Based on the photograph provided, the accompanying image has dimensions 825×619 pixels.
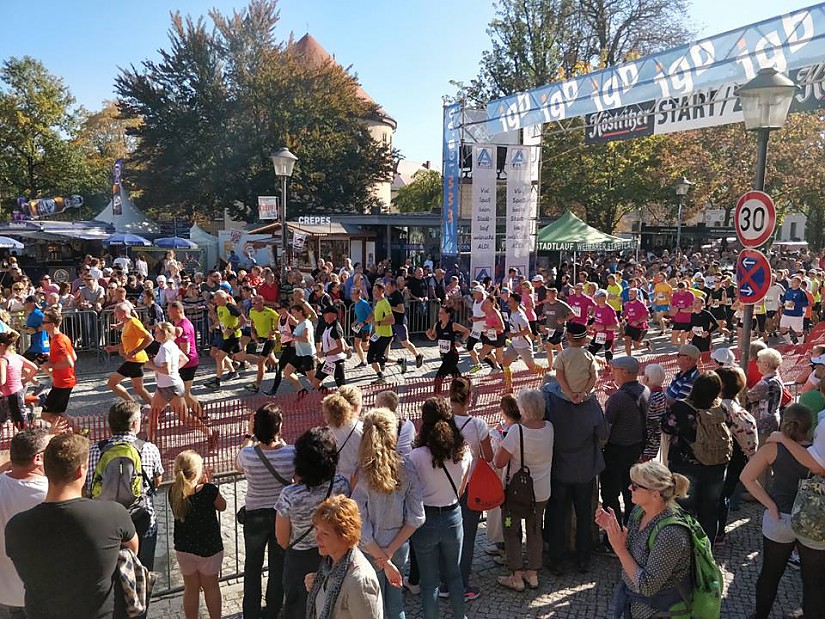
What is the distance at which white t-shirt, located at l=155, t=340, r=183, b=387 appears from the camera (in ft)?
25.0

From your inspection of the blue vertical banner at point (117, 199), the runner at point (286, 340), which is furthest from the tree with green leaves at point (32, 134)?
the runner at point (286, 340)

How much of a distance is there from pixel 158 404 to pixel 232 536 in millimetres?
2711

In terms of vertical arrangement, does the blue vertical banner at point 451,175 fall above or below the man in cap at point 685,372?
above

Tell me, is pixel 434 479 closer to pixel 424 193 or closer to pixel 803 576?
pixel 803 576

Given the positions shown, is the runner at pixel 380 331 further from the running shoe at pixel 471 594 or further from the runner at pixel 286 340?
the running shoe at pixel 471 594

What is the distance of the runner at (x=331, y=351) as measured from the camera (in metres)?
9.66

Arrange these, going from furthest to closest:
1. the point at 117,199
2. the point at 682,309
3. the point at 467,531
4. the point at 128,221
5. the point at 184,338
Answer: the point at 117,199 < the point at 128,221 < the point at 682,309 < the point at 184,338 < the point at 467,531

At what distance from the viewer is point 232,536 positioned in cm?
558

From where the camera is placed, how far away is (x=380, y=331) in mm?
11047

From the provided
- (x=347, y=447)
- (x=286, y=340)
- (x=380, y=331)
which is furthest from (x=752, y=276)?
(x=286, y=340)

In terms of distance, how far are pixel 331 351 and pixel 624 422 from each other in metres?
5.39

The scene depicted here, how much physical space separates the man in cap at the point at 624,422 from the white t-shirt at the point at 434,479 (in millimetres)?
1706

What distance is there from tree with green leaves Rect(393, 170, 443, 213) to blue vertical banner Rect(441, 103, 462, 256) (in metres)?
27.9

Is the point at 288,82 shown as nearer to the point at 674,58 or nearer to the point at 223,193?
the point at 223,193
